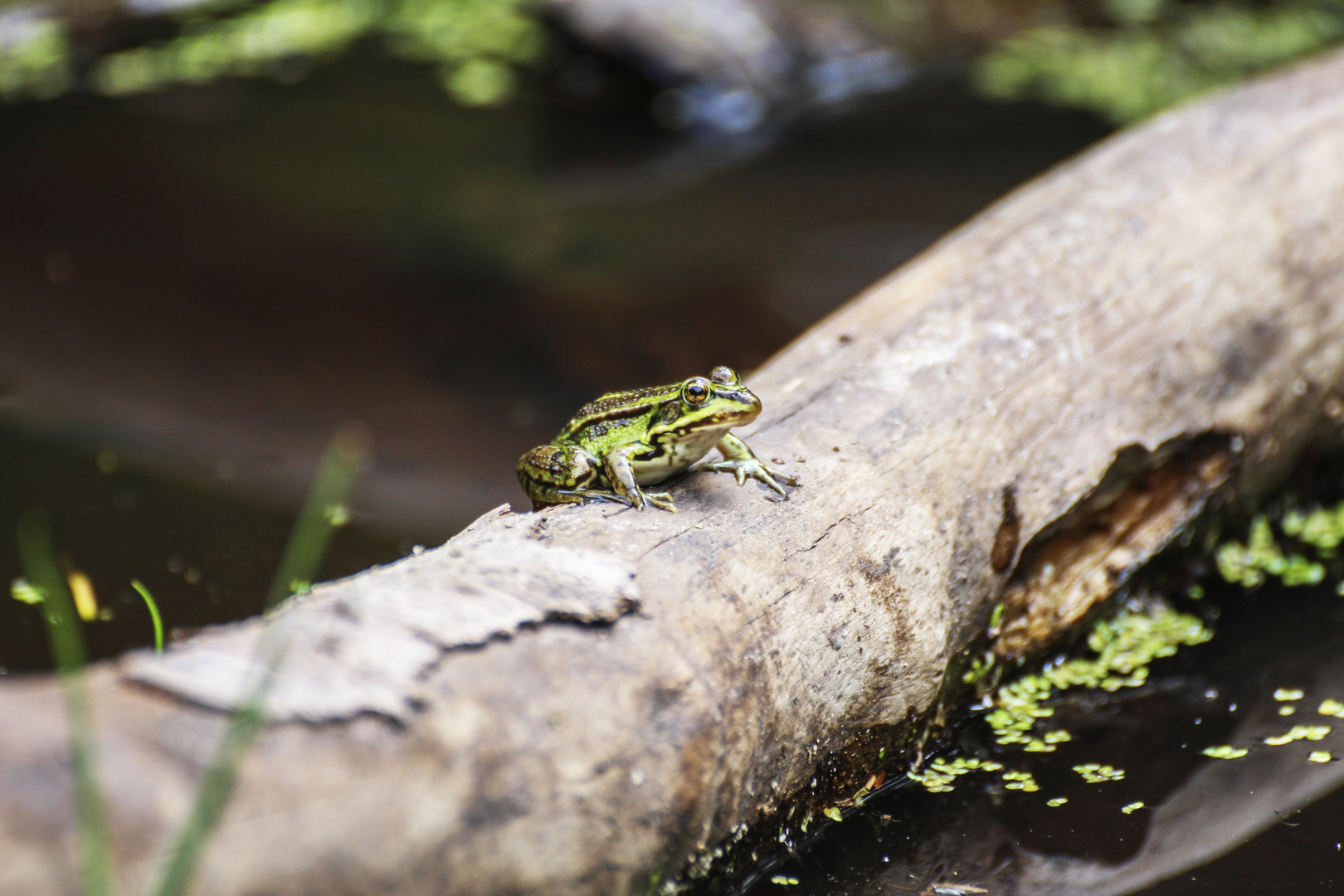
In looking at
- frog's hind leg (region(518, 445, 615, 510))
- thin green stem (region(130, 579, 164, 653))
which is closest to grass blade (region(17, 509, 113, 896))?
thin green stem (region(130, 579, 164, 653))

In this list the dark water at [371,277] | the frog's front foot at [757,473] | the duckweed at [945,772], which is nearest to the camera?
the frog's front foot at [757,473]

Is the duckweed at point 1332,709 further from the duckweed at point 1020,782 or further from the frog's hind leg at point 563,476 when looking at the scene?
the frog's hind leg at point 563,476

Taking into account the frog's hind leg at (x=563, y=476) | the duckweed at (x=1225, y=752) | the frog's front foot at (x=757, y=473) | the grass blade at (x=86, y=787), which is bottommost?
the grass blade at (x=86, y=787)

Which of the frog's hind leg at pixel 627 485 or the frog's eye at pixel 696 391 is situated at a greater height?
the frog's eye at pixel 696 391

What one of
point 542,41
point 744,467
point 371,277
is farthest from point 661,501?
point 542,41

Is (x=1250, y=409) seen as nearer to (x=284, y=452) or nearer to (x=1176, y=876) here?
(x=1176, y=876)

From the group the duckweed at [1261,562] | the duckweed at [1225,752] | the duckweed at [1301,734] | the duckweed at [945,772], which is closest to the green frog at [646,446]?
the duckweed at [945,772]
